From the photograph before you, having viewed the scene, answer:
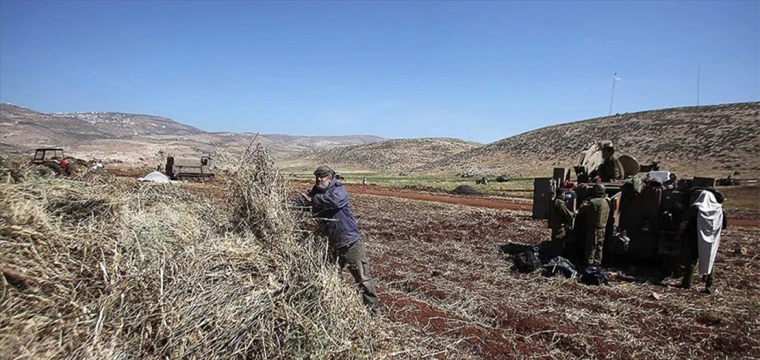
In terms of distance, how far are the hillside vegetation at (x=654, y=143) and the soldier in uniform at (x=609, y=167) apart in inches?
1228

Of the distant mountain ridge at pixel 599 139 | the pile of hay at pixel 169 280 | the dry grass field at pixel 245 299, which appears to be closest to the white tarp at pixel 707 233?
the dry grass field at pixel 245 299

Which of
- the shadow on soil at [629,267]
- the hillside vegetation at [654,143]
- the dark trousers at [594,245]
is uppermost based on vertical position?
the hillside vegetation at [654,143]

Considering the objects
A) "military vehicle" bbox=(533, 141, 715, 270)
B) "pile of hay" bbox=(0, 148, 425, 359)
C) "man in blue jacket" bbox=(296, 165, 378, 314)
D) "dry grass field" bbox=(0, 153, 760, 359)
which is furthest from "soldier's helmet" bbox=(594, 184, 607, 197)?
"pile of hay" bbox=(0, 148, 425, 359)

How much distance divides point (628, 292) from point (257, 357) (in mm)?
6207

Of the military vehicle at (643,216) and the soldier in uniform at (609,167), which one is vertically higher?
the soldier in uniform at (609,167)

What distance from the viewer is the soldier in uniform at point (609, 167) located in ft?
31.2

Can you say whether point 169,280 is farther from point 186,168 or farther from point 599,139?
point 599,139

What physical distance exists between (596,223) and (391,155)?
284 feet

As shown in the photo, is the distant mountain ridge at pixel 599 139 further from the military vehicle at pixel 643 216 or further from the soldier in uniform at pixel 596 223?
the soldier in uniform at pixel 596 223

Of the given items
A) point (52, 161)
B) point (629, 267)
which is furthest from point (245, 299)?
point (52, 161)

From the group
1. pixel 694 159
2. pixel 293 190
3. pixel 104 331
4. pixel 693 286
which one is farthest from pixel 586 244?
pixel 694 159

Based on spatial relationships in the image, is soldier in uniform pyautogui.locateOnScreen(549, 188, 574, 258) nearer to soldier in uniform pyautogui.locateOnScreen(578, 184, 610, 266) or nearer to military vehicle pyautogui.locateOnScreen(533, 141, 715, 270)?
military vehicle pyautogui.locateOnScreen(533, 141, 715, 270)

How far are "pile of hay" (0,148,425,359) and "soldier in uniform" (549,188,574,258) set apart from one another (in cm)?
498

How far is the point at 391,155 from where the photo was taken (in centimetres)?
9400
